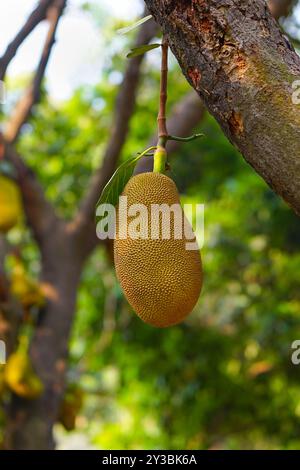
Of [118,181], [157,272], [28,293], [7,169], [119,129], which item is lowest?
[157,272]

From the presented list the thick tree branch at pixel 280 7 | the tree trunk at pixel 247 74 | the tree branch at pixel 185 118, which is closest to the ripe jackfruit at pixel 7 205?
the tree branch at pixel 185 118

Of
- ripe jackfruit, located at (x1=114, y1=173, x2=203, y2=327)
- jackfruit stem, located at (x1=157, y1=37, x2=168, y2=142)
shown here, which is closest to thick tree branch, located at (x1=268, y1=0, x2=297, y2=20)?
jackfruit stem, located at (x1=157, y1=37, x2=168, y2=142)

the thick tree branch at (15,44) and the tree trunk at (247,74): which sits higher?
the thick tree branch at (15,44)

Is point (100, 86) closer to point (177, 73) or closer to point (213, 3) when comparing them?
point (177, 73)

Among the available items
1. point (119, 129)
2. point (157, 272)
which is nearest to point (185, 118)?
point (119, 129)

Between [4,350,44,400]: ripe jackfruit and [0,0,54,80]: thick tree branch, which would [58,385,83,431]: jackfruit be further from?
[0,0,54,80]: thick tree branch

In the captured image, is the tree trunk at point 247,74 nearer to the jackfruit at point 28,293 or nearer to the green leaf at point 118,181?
the green leaf at point 118,181

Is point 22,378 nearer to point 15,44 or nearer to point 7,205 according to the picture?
point 7,205
